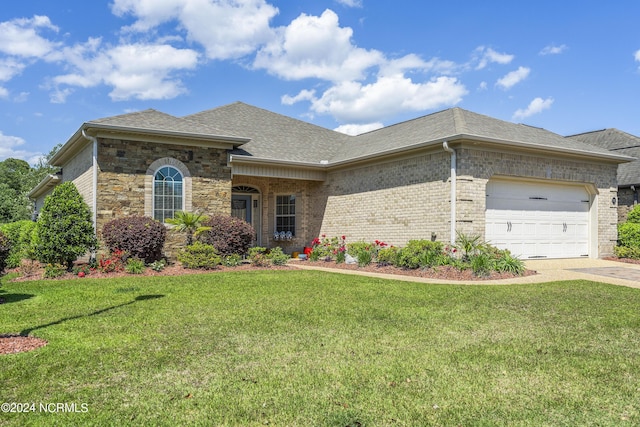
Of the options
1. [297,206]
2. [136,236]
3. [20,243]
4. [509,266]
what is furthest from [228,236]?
[20,243]

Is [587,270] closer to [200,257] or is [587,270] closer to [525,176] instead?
[525,176]

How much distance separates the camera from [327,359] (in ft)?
13.9

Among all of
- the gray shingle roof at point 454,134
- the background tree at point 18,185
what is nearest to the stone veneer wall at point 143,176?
the gray shingle roof at point 454,134

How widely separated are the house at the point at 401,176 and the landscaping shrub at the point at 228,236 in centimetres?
105

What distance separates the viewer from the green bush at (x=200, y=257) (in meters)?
11.8

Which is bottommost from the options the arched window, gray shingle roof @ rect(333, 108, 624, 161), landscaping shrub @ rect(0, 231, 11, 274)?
landscaping shrub @ rect(0, 231, 11, 274)

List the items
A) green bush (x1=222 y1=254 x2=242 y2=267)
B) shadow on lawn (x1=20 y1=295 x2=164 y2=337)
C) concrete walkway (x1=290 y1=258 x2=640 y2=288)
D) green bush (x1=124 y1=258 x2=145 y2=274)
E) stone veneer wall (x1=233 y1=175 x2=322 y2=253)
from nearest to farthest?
shadow on lawn (x1=20 y1=295 x2=164 y2=337), concrete walkway (x1=290 y1=258 x2=640 y2=288), green bush (x1=124 y1=258 x2=145 y2=274), green bush (x1=222 y1=254 x2=242 y2=267), stone veneer wall (x1=233 y1=175 x2=322 y2=253)

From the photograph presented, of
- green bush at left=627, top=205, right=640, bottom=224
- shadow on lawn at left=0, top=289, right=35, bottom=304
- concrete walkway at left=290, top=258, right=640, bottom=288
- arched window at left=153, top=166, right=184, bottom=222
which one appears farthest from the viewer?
green bush at left=627, top=205, right=640, bottom=224

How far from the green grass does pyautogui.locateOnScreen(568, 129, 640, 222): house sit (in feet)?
37.6

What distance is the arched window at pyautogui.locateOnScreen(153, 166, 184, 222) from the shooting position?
43.1ft

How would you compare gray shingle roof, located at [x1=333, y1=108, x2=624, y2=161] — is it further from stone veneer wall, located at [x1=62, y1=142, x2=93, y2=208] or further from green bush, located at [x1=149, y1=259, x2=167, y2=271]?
stone veneer wall, located at [x1=62, y1=142, x2=93, y2=208]

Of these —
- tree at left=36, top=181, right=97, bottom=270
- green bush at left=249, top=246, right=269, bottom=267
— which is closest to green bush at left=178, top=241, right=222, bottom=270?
green bush at left=249, top=246, right=269, bottom=267

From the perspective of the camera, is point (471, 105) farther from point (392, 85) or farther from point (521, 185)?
point (392, 85)

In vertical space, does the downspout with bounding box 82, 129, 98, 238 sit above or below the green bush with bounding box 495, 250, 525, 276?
above
